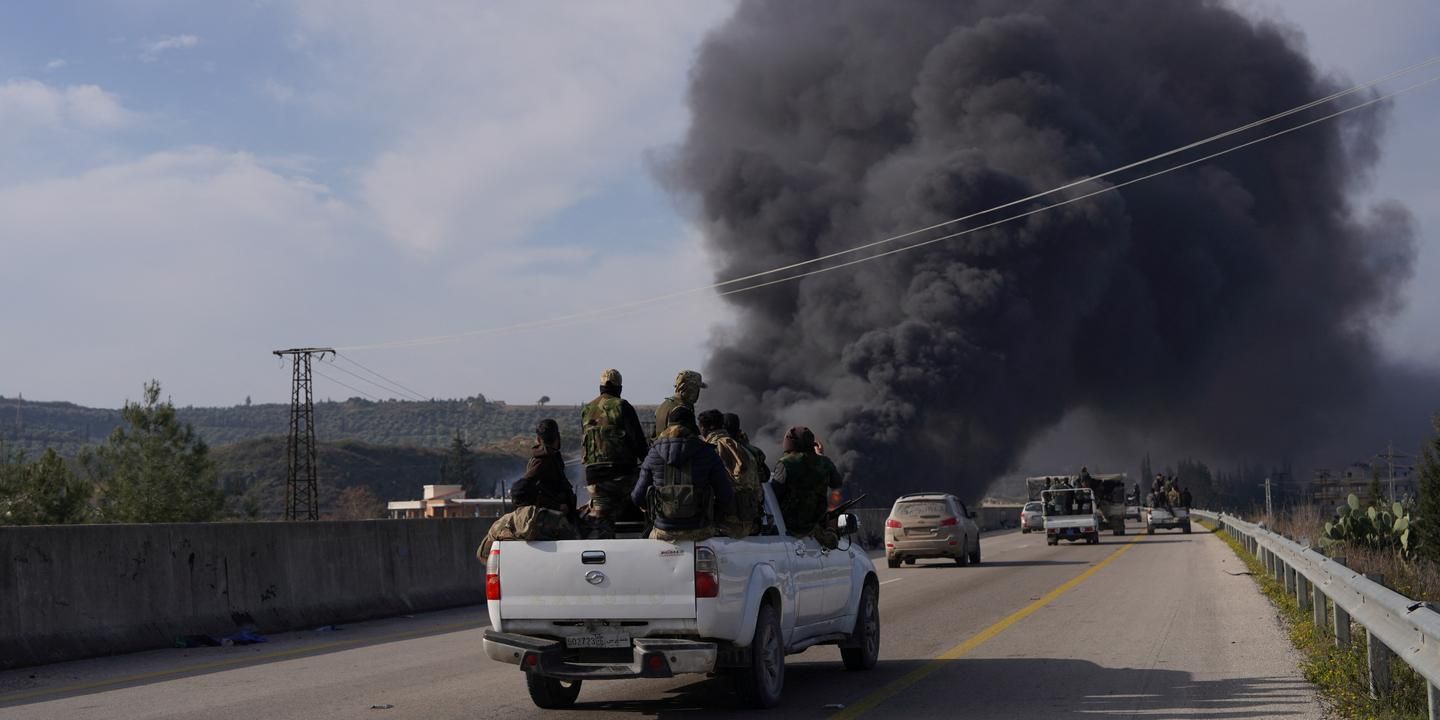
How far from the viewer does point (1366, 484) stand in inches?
3450

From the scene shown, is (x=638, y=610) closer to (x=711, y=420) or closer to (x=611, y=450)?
(x=611, y=450)

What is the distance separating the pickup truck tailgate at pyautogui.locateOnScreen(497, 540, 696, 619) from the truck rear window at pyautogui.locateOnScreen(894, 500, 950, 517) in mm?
19059

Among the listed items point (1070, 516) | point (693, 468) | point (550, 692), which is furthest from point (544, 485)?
point (1070, 516)

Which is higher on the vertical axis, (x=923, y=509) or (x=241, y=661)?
(x=923, y=509)

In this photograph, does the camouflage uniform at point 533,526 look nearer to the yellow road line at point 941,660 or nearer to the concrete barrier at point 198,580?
the yellow road line at point 941,660

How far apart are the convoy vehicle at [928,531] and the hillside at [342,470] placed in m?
99.7

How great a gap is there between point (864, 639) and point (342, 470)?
135850 millimetres

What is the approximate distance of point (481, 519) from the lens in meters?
20.2

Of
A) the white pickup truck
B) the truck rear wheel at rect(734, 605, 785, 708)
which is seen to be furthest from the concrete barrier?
the truck rear wheel at rect(734, 605, 785, 708)

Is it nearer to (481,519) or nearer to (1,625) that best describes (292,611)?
(1,625)

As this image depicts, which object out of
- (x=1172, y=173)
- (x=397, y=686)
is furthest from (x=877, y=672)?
(x=1172, y=173)

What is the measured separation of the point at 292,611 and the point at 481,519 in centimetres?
530

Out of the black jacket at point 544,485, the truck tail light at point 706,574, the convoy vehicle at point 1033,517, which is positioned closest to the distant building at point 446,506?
the convoy vehicle at point 1033,517

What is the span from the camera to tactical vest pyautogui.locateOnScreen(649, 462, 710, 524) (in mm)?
7824
